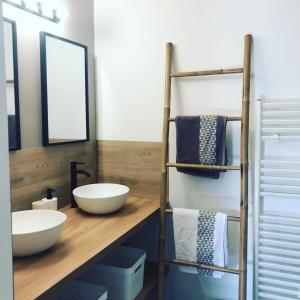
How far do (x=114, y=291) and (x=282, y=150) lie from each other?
1233mm

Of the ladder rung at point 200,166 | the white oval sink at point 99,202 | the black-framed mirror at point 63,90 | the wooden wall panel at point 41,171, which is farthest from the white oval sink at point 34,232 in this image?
the ladder rung at point 200,166

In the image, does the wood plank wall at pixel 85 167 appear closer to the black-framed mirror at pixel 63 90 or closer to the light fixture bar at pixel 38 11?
the black-framed mirror at pixel 63 90

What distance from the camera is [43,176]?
175 centimetres

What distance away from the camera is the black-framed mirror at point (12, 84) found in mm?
1490

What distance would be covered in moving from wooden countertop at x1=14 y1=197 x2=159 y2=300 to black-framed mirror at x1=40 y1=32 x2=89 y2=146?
19.1 inches

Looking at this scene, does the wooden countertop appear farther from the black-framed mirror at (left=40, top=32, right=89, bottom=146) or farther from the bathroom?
the black-framed mirror at (left=40, top=32, right=89, bottom=146)

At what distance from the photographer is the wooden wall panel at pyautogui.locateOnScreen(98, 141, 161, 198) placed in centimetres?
210

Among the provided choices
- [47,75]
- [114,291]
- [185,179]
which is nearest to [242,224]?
[185,179]

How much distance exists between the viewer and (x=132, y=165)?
85.3 inches

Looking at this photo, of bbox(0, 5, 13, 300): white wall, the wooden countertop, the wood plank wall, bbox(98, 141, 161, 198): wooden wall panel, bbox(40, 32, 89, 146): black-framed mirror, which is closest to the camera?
bbox(0, 5, 13, 300): white wall

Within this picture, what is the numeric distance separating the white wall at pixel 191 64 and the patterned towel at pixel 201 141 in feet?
0.36

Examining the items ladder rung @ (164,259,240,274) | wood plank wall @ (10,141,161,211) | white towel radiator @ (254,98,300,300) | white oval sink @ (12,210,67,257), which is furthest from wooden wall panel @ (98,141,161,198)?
white oval sink @ (12,210,67,257)

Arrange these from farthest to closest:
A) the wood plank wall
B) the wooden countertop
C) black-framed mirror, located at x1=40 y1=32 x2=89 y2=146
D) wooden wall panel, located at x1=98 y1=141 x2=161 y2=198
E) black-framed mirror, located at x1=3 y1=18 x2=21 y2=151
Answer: wooden wall panel, located at x1=98 y1=141 x2=161 y2=198, black-framed mirror, located at x1=40 y1=32 x2=89 y2=146, the wood plank wall, black-framed mirror, located at x1=3 y1=18 x2=21 y2=151, the wooden countertop

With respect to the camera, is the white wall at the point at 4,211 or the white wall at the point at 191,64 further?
the white wall at the point at 191,64
